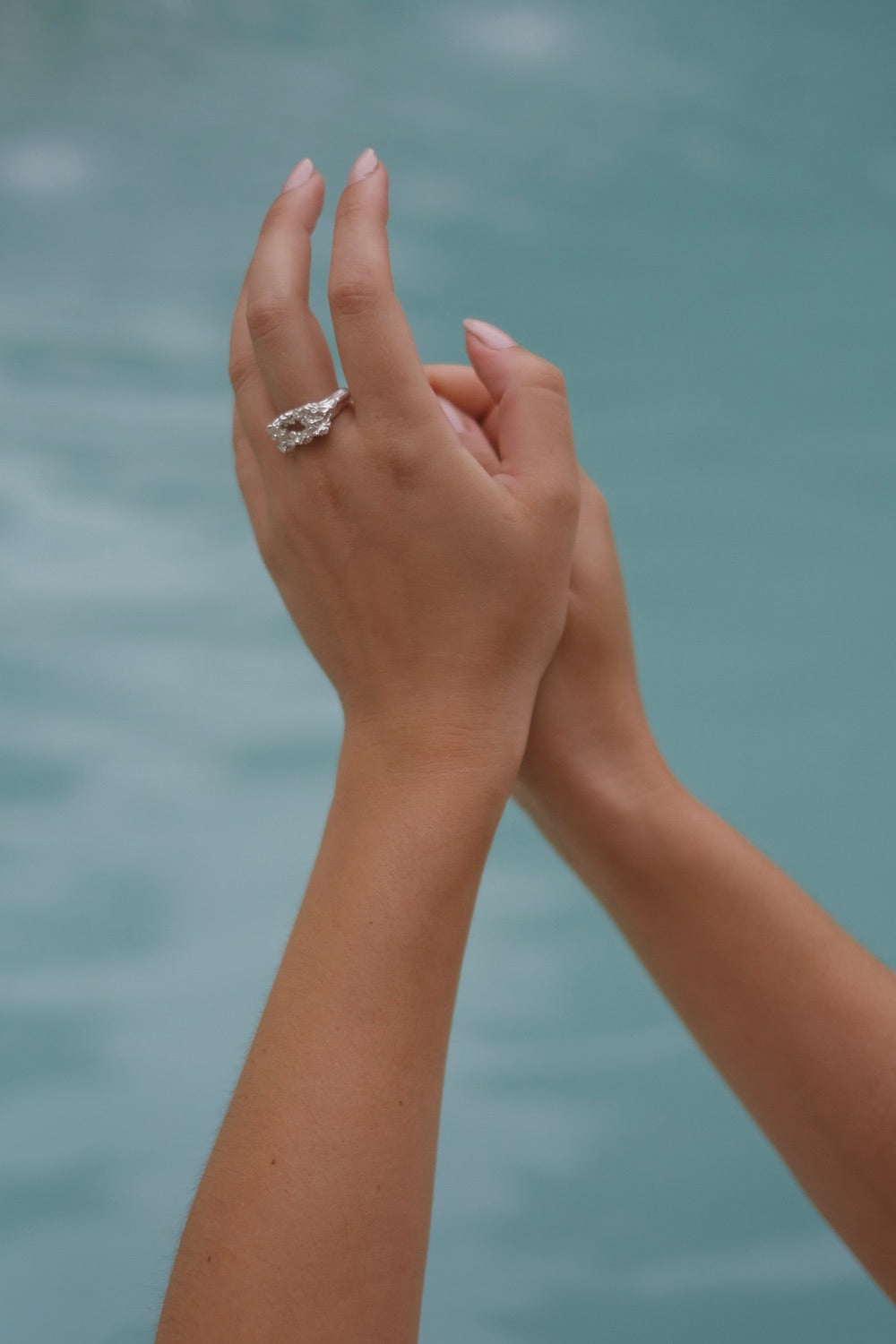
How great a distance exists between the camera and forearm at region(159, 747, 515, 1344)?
573 millimetres

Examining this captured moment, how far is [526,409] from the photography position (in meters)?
0.87

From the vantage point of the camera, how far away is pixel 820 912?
2.96 ft

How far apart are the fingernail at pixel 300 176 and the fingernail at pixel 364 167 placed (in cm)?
5

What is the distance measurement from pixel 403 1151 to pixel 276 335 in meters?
0.45

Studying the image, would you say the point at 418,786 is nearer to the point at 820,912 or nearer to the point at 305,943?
the point at 305,943

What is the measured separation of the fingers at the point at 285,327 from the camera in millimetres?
788

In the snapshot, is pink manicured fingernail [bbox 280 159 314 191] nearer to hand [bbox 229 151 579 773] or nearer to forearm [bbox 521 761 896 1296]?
hand [bbox 229 151 579 773]

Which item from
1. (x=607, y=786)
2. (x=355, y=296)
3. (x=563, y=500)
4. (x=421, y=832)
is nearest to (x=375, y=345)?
(x=355, y=296)

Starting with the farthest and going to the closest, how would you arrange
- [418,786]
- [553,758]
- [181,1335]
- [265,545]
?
[553,758], [265,545], [418,786], [181,1335]

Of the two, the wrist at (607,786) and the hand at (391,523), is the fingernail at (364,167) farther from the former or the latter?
the wrist at (607,786)

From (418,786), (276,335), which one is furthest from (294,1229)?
(276,335)

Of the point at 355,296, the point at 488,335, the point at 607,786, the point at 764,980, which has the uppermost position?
the point at 488,335

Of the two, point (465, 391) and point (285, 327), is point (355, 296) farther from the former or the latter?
point (465, 391)

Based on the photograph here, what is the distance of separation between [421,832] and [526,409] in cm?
31
